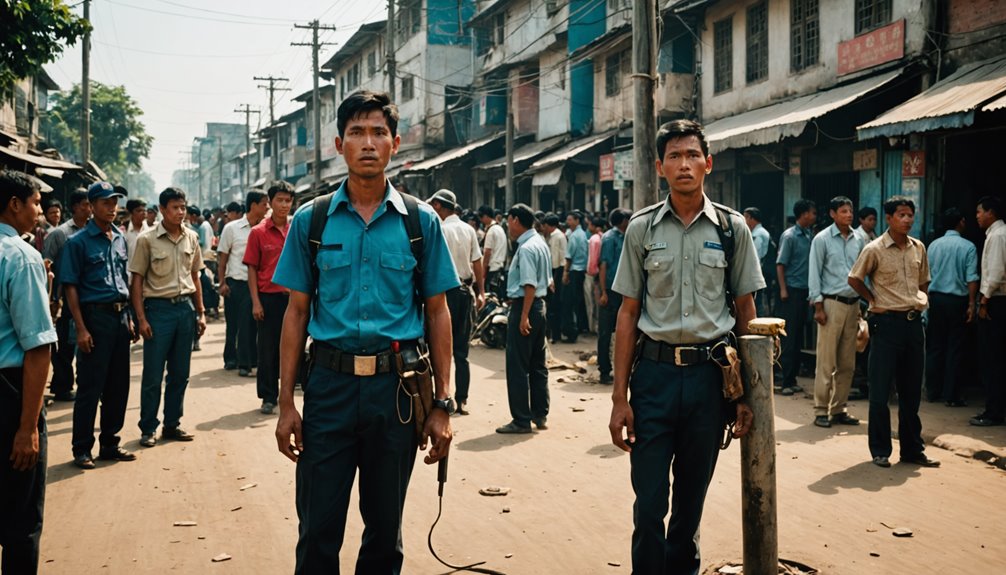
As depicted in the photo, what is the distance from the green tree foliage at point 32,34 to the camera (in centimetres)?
1194

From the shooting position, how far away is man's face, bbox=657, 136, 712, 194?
3.82 metres

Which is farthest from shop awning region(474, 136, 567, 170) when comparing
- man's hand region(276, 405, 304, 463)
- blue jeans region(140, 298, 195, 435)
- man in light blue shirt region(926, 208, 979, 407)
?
man's hand region(276, 405, 304, 463)

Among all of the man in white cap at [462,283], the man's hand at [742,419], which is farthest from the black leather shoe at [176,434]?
the man's hand at [742,419]

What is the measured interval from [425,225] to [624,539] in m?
2.60

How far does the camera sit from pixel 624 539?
5.09 metres

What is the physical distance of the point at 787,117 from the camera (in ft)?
45.2

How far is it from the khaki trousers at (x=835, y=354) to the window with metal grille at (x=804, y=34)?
826 centimetres

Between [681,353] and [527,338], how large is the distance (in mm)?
4325

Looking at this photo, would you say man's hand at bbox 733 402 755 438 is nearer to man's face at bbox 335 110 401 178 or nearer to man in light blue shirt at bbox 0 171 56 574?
man's face at bbox 335 110 401 178

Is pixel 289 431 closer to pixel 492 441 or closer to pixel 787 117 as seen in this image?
pixel 492 441

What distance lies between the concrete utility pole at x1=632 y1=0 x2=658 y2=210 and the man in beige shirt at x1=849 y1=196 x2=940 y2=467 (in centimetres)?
441

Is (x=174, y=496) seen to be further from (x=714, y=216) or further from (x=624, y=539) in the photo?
(x=714, y=216)

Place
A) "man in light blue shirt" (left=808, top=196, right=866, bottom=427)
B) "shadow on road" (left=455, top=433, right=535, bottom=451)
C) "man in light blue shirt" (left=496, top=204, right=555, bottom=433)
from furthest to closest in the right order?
"man in light blue shirt" (left=808, top=196, right=866, bottom=427) → "man in light blue shirt" (left=496, top=204, right=555, bottom=433) → "shadow on road" (left=455, top=433, right=535, bottom=451)

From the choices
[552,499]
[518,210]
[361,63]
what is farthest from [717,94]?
[361,63]
